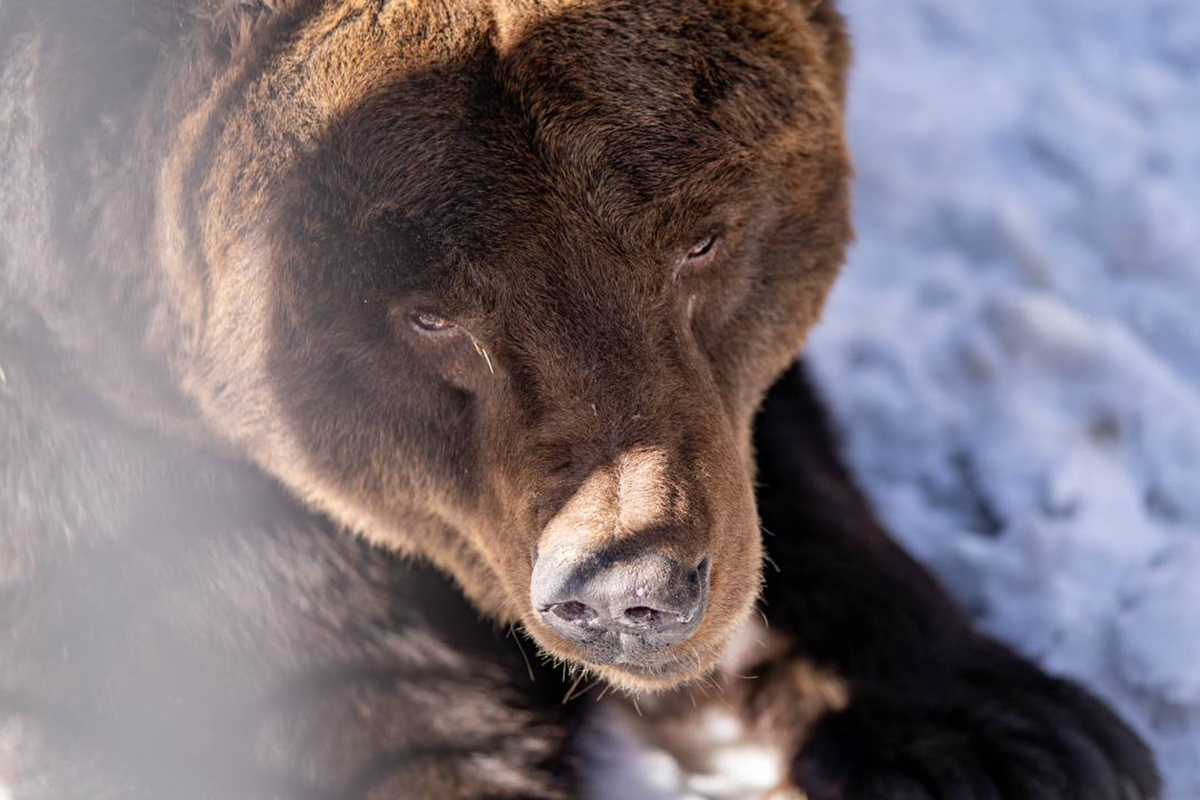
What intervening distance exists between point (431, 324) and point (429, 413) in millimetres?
225

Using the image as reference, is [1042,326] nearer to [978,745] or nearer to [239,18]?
[978,745]

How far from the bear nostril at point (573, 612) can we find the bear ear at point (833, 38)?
1.13m

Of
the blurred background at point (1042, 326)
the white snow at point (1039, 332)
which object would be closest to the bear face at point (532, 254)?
the white snow at point (1039, 332)

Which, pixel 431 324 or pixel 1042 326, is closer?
pixel 431 324

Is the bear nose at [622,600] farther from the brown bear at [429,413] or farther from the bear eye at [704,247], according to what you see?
the bear eye at [704,247]

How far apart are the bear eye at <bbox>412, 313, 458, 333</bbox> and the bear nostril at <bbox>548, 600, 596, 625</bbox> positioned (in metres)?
0.48

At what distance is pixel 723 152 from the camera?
2.00 metres

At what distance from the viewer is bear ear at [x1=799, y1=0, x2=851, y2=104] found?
2.33 metres

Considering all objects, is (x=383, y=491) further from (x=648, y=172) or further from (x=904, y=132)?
(x=904, y=132)

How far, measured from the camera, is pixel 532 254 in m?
1.92

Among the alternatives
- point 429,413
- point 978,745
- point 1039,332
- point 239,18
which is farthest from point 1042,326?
point 239,18

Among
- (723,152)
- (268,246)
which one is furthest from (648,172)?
(268,246)

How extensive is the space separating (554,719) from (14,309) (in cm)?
140

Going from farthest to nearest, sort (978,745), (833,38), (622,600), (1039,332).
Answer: (1039,332) < (978,745) < (833,38) < (622,600)
